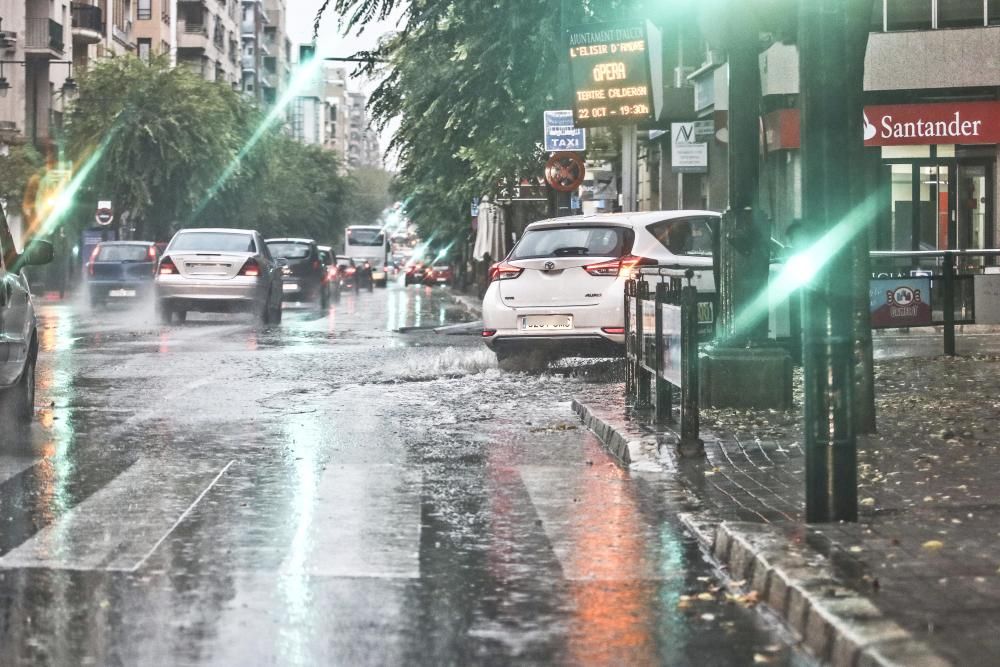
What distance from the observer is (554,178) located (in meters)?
28.2

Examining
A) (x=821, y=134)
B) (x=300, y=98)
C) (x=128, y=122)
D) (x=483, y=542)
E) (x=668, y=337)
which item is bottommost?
(x=483, y=542)

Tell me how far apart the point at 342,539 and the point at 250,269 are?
74.1 feet

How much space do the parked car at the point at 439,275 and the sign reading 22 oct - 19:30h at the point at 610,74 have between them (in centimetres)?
7186

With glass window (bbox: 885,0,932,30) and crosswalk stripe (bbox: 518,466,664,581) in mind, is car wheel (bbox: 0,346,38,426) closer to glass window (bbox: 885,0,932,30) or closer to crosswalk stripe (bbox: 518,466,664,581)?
crosswalk stripe (bbox: 518,466,664,581)

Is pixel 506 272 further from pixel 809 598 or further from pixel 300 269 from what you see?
pixel 300 269

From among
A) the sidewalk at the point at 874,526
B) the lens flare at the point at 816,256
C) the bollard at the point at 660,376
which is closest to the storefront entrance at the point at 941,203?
the sidewalk at the point at 874,526

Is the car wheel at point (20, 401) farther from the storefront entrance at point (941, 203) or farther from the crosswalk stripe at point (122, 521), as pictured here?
the storefront entrance at point (941, 203)

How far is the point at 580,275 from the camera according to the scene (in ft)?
57.8

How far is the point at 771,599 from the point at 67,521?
347 cm

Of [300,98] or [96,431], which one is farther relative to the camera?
[300,98]

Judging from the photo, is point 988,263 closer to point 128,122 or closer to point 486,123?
point 486,123

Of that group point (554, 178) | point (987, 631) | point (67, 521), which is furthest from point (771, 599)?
point (554, 178)

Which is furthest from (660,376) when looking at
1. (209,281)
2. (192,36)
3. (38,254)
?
(192,36)

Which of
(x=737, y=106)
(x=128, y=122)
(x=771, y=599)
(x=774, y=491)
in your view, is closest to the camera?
(x=771, y=599)
